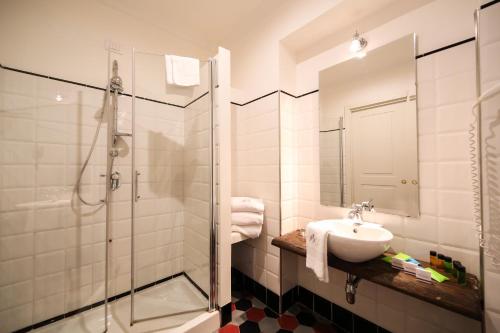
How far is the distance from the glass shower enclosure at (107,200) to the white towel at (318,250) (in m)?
0.65

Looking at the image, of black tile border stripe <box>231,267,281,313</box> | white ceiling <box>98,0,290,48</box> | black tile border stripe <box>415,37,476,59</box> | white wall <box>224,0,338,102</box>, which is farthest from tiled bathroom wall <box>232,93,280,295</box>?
black tile border stripe <box>415,37,476,59</box>

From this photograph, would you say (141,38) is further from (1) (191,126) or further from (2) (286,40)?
(2) (286,40)

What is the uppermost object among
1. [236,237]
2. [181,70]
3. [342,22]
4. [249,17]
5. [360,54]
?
[249,17]

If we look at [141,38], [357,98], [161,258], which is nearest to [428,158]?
[357,98]

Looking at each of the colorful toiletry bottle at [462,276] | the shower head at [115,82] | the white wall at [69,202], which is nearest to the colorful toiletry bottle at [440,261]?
the colorful toiletry bottle at [462,276]

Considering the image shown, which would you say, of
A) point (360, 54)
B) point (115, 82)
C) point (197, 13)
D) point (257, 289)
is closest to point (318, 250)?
point (257, 289)

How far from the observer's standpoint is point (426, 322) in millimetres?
1125

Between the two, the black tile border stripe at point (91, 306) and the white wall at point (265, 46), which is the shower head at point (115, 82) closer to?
the white wall at point (265, 46)

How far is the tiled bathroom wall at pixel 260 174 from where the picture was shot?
1.65 meters

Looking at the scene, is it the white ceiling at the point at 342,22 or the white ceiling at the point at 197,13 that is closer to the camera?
the white ceiling at the point at 342,22

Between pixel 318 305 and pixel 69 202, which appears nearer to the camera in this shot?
pixel 69 202

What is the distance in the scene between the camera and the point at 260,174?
179 centimetres

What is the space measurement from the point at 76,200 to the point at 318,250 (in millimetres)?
1663

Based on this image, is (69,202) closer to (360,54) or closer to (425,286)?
(425,286)
